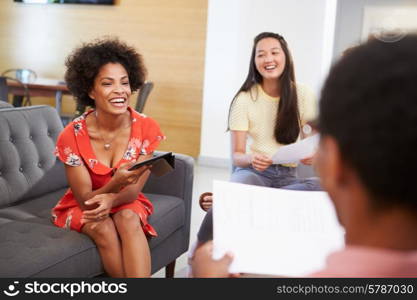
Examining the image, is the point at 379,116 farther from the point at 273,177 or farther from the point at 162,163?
the point at 273,177

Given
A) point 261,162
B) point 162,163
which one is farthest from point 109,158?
point 261,162

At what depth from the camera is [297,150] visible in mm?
1986

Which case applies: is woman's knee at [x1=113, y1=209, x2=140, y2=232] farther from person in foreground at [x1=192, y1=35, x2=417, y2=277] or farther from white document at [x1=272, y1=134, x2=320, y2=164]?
person in foreground at [x1=192, y1=35, x2=417, y2=277]

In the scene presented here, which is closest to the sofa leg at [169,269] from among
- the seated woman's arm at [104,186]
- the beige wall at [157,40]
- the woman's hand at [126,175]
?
the seated woman's arm at [104,186]

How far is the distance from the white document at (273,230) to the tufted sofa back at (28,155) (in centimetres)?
155

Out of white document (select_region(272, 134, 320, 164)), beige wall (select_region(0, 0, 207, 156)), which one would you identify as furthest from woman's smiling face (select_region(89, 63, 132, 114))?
beige wall (select_region(0, 0, 207, 156))

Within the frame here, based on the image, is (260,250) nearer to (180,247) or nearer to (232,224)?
(232,224)

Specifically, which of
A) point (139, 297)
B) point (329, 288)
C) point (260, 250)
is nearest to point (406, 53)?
point (329, 288)

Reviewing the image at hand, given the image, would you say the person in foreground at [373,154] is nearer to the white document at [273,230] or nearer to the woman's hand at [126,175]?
Result: the white document at [273,230]

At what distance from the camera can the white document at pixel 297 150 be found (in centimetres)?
196

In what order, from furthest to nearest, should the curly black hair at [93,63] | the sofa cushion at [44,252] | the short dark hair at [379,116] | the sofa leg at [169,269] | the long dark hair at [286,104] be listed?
the sofa leg at [169,269]
the long dark hair at [286,104]
the curly black hair at [93,63]
the sofa cushion at [44,252]
the short dark hair at [379,116]

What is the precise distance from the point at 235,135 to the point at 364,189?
196 cm

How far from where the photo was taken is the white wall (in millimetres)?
4980

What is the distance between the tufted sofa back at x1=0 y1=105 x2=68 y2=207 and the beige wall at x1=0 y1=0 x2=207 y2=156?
307 centimetres
